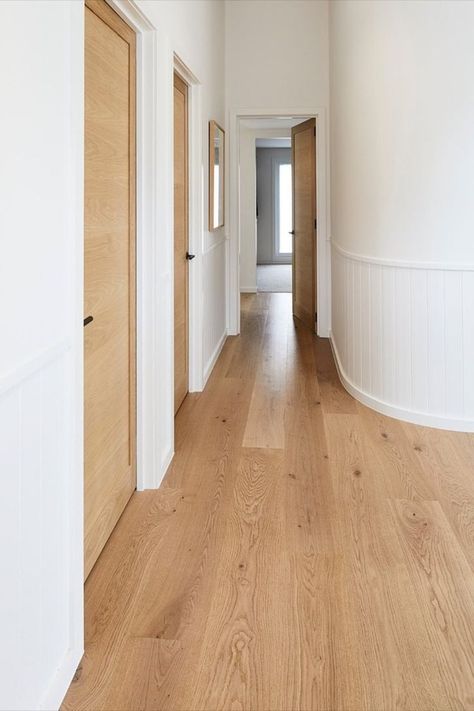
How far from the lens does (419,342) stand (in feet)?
11.2

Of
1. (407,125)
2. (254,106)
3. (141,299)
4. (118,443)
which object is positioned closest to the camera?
(118,443)

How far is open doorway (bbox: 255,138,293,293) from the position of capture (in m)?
12.8

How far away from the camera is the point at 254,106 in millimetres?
5691

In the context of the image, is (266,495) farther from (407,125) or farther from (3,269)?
(407,125)

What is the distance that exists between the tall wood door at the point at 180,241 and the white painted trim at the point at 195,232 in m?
0.05

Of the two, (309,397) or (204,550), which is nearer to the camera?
(204,550)

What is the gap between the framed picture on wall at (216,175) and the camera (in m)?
4.43

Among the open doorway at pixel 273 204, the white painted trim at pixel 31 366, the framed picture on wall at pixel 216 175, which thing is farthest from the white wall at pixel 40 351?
the open doorway at pixel 273 204

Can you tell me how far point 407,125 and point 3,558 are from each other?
3.03m

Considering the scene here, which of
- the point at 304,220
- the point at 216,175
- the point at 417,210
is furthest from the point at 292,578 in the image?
the point at 304,220

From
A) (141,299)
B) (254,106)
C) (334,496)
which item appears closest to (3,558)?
(141,299)

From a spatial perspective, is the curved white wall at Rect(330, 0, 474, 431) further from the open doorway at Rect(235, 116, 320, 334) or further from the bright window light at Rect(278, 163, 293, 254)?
the bright window light at Rect(278, 163, 293, 254)

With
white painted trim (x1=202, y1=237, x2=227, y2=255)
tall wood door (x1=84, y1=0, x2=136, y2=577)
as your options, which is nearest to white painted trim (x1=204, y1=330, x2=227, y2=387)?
white painted trim (x1=202, y1=237, x2=227, y2=255)

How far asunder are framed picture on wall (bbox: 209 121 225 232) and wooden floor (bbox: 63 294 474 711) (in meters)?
1.86
